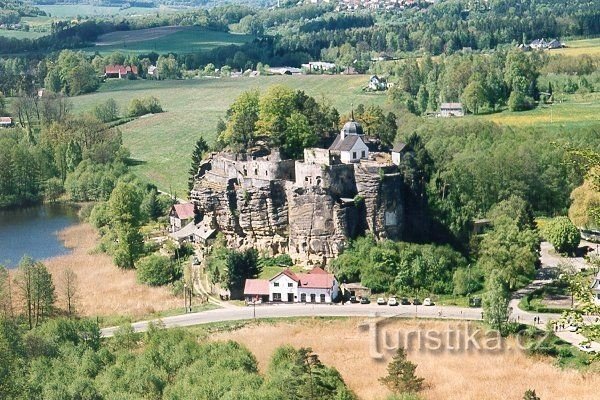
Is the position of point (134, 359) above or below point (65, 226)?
above

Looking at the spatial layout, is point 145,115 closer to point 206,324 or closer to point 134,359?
point 206,324

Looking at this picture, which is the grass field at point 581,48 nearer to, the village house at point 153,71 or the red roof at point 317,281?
the village house at point 153,71

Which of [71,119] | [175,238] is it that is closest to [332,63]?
[71,119]

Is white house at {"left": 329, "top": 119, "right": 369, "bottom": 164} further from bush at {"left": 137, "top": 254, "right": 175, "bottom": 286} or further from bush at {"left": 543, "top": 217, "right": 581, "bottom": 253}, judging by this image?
bush at {"left": 543, "top": 217, "right": 581, "bottom": 253}

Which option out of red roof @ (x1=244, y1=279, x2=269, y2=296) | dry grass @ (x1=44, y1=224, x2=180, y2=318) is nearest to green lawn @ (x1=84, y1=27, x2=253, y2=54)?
dry grass @ (x1=44, y1=224, x2=180, y2=318)

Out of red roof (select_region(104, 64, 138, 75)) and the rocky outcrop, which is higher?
the rocky outcrop

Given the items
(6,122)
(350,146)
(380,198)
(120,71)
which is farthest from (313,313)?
(120,71)

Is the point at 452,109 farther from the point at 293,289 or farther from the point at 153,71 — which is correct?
the point at 153,71

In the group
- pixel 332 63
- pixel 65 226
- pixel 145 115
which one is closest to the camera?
pixel 65 226
